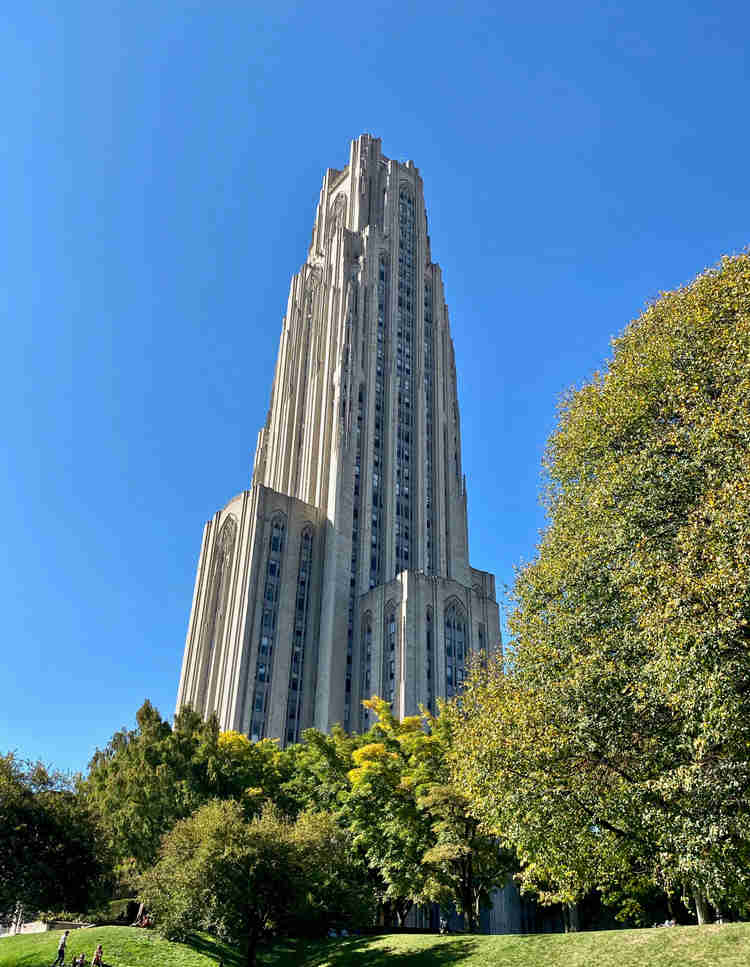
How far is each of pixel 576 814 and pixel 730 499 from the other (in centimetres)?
960

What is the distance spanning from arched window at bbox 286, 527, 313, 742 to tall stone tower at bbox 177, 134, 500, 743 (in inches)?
7.5

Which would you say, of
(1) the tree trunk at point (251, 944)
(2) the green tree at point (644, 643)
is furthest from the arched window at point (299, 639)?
(2) the green tree at point (644, 643)

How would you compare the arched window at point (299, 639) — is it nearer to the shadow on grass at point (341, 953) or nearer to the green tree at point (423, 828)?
the green tree at point (423, 828)

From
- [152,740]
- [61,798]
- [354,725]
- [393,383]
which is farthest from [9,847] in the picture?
[393,383]

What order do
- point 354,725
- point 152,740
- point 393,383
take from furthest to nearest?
point 393,383 < point 354,725 < point 152,740

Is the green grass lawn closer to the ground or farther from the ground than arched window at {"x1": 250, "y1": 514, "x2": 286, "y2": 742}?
closer to the ground

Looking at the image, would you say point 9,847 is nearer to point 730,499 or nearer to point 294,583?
point 730,499

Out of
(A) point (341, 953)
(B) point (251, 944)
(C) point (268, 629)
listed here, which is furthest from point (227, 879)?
(C) point (268, 629)

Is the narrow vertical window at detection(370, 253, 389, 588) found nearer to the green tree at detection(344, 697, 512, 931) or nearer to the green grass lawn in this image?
the green tree at detection(344, 697, 512, 931)

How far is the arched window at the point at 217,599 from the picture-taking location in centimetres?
9862

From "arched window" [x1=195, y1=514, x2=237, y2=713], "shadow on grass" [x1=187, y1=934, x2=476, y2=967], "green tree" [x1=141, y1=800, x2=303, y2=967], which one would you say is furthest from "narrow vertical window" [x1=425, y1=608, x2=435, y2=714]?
"green tree" [x1=141, y1=800, x2=303, y2=967]

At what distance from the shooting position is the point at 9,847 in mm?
31359

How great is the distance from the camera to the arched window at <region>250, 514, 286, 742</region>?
87.2 metres

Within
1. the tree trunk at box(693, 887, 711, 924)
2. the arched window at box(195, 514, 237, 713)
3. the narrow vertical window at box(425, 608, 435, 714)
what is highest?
the arched window at box(195, 514, 237, 713)
